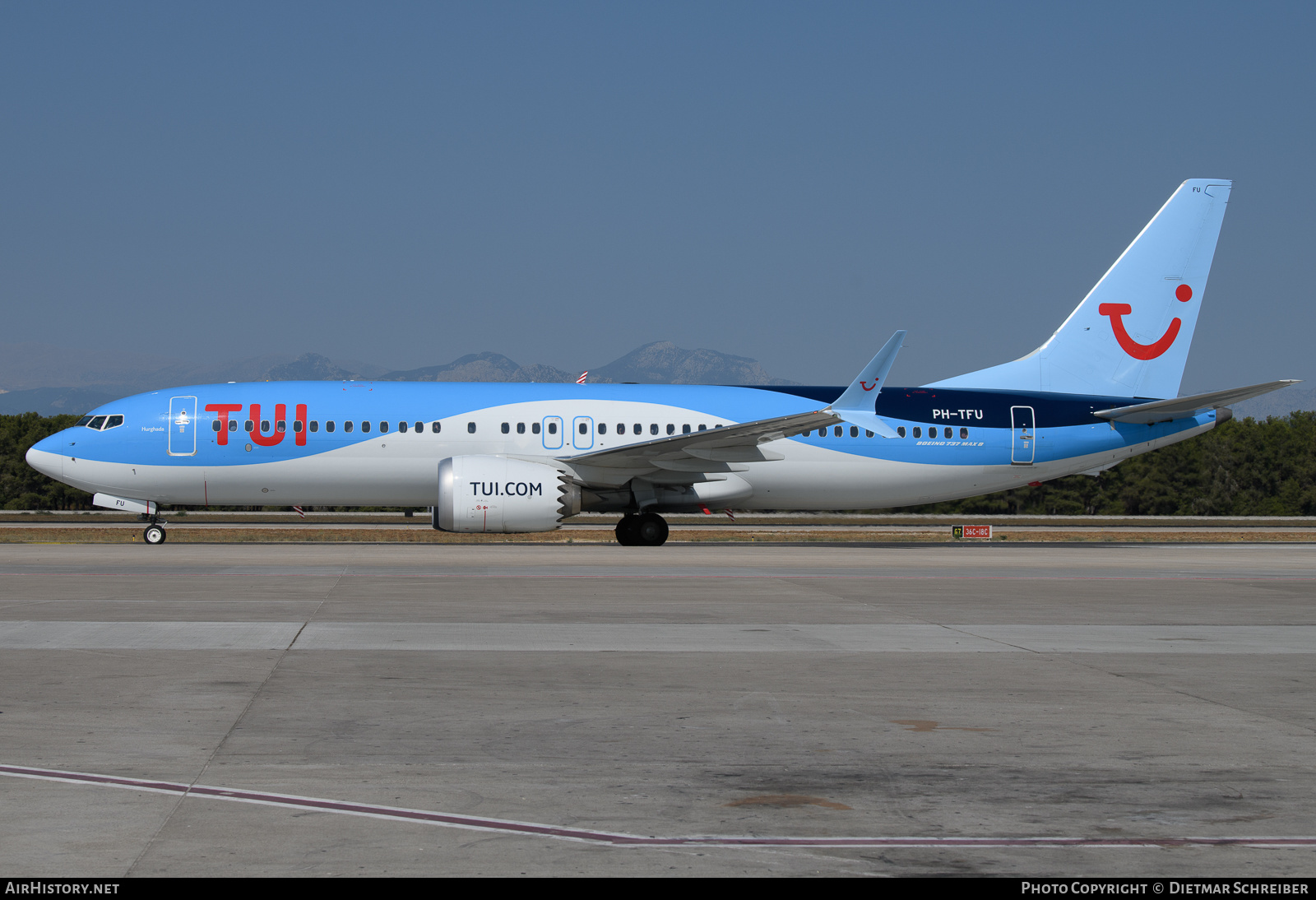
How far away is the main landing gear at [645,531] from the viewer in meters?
27.5

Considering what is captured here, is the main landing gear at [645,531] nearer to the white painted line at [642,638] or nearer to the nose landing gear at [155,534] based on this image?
the nose landing gear at [155,534]

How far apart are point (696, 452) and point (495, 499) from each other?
16.4 ft

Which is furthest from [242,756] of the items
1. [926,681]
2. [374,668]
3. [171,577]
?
[171,577]

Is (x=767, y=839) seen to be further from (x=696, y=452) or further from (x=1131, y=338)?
(x=1131, y=338)

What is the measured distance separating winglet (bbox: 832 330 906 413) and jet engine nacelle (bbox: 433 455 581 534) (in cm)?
679

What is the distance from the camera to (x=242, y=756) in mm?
6578

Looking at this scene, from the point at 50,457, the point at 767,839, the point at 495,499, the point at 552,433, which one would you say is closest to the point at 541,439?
the point at 552,433

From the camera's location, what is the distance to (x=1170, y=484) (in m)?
81.4

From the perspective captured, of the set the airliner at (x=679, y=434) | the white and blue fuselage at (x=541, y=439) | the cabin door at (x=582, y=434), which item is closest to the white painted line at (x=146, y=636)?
the airliner at (x=679, y=434)

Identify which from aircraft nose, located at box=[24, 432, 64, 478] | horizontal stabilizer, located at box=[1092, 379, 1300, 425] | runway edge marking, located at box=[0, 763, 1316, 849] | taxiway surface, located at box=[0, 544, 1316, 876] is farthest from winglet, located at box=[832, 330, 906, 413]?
runway edge marking, located at box=[0, 763, 1316, 849]

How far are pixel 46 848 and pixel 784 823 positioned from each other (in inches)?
130

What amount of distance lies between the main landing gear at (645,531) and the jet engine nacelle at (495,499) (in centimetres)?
289

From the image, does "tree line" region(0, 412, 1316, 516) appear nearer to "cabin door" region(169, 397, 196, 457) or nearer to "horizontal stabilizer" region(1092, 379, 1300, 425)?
"horizontal stabilizer" region(1092, 379, 1300, 425)
